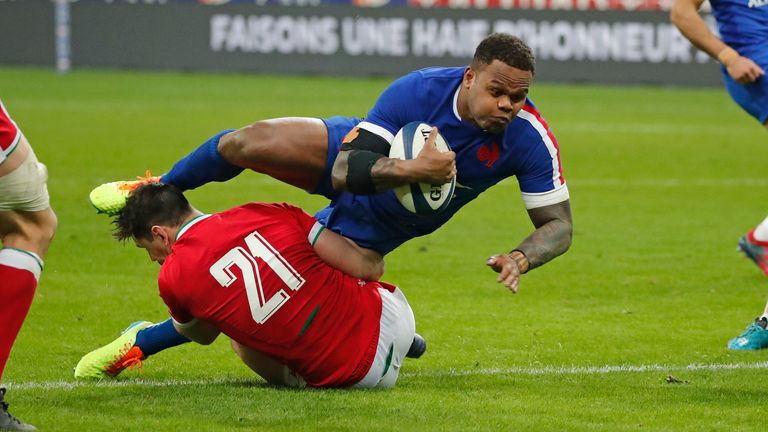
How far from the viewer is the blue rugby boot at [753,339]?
693cm

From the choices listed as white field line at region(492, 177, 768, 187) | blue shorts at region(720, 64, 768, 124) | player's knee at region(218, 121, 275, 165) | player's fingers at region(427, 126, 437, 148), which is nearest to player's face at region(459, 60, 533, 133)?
player's fingers at region(427, 126, 437, 148)

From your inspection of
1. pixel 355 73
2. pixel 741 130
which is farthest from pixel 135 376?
pixel 355 73

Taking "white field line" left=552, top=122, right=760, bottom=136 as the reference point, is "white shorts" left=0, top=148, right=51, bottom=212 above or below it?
above

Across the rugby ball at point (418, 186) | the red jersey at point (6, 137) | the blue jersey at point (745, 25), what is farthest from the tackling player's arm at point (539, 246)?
the blue jersey at point (745, 25)

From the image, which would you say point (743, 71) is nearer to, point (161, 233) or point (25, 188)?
point (161, 233)

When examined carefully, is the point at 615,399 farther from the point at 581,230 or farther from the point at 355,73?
the point at 355,73

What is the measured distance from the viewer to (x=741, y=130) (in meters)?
21.3

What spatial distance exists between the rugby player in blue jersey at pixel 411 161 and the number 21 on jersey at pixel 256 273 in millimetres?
425

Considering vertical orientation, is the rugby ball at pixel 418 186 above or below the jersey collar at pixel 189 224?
above

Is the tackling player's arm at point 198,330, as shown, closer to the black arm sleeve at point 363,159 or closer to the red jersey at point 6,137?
the black arm sleeve at point 363,159

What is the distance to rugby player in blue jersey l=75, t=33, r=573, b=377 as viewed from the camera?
556cm

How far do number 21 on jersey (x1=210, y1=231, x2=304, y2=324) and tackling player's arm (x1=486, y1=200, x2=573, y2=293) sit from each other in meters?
0.90

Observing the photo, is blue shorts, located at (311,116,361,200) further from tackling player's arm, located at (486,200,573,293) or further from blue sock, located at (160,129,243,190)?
tackling player's arm, located at (486,200,573,293)

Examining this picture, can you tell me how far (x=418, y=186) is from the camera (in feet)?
18.3
